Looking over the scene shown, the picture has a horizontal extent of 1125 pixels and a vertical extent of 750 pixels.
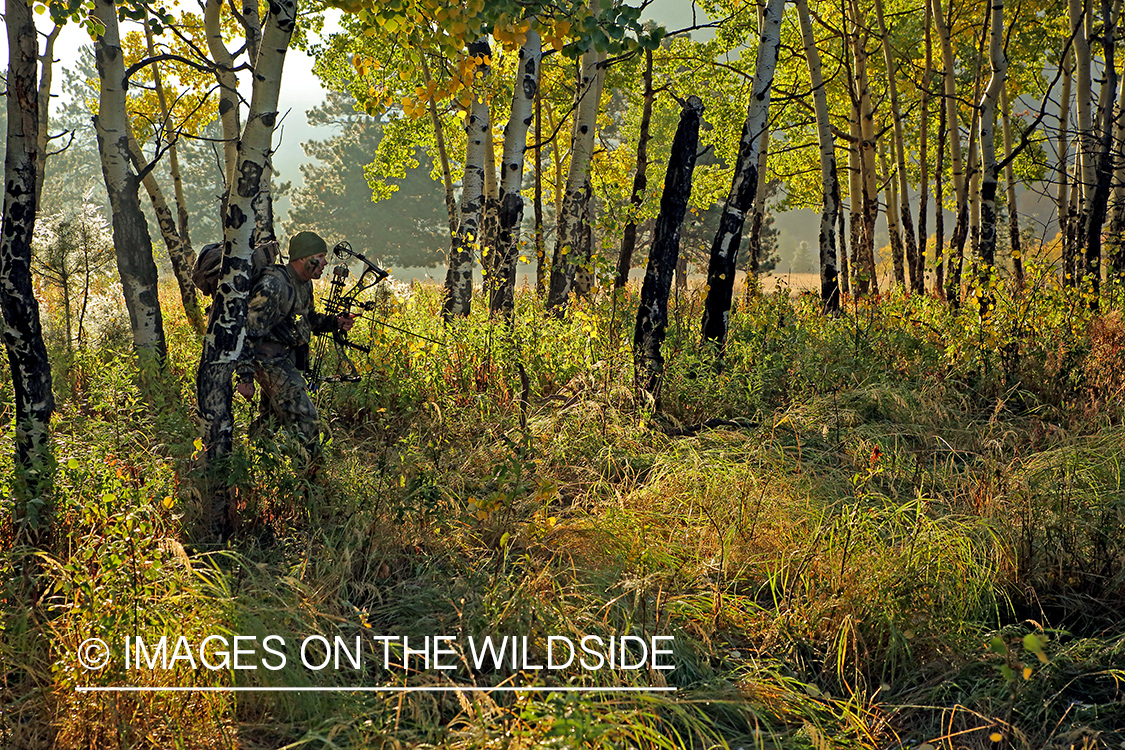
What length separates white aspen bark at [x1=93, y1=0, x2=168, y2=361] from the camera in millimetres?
5922

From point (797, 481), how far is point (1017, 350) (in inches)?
132

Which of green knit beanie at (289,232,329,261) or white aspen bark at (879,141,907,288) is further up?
white aspen bark at (879,141,907,288)

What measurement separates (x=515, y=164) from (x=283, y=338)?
329 cm

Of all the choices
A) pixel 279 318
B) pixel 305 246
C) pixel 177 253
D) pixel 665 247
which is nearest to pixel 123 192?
pixel 305 246

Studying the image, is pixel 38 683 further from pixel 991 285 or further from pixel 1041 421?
pixel 991 285

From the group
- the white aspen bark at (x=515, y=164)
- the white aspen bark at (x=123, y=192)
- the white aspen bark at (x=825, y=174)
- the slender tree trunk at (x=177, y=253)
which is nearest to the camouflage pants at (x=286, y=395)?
the white aspen bark at (x=123, y=192)

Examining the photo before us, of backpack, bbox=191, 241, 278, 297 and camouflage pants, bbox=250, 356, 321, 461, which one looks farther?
camouflage pants, bbox=250, 356, 321, 461

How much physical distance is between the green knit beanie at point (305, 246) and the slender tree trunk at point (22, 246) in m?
1.62

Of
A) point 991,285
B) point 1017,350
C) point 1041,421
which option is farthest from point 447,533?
point 991,285

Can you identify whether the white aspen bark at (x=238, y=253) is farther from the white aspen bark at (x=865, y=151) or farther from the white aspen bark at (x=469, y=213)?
the white aspen bark at (x=865, y=151)

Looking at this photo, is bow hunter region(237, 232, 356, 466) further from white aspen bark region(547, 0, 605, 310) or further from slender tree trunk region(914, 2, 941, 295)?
slender tree trunk region(914, 2, 941, 295)

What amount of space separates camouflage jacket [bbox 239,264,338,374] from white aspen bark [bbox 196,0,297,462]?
502mm

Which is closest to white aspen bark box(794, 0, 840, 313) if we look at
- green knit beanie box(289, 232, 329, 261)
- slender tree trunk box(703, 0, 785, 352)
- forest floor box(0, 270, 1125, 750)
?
slender tree trunk box(703, 0, 785, 352)

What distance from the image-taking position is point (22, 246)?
3.66 meters
